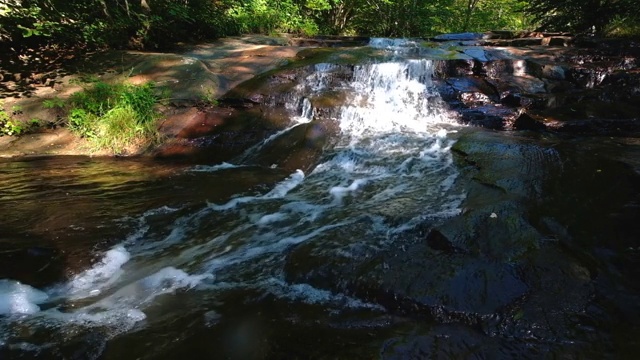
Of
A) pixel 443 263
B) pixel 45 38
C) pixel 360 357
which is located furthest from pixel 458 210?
pixel 45 38

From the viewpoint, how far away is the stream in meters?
2.68

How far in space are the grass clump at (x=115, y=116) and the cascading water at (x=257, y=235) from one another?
1966 millimetres

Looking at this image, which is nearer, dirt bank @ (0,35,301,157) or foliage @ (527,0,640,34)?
dirt bank @ (0,35,301,157)

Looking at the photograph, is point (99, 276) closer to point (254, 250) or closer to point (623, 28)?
point (254, 250)

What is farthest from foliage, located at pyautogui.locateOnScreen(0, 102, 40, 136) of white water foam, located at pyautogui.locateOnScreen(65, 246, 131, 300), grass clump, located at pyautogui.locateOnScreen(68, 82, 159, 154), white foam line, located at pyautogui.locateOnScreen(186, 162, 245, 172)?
white water foam, located at pyautogui.locateOnScreen(65, 246, 131, 300)

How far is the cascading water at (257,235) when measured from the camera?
10.1 ft

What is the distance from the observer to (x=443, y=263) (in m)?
3.24

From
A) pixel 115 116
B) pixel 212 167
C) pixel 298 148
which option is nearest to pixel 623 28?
pixel 298 148

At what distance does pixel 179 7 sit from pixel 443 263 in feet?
33.9

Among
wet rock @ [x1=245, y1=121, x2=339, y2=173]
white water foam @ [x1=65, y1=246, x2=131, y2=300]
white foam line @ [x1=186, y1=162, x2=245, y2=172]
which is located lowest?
white water foam @ [x1=65, y1=246, x2=131, y2=300]

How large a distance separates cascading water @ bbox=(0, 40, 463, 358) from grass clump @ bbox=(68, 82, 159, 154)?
1.97m

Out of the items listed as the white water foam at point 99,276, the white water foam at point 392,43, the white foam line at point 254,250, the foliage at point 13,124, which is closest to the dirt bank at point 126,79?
the foliage at point 13,124

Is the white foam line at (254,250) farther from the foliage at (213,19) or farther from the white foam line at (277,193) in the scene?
the foliage at (213,19)

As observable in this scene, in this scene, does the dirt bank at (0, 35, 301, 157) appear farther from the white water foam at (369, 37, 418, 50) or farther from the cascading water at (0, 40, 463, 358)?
the white water foam at (369, 37, 418, 50)
